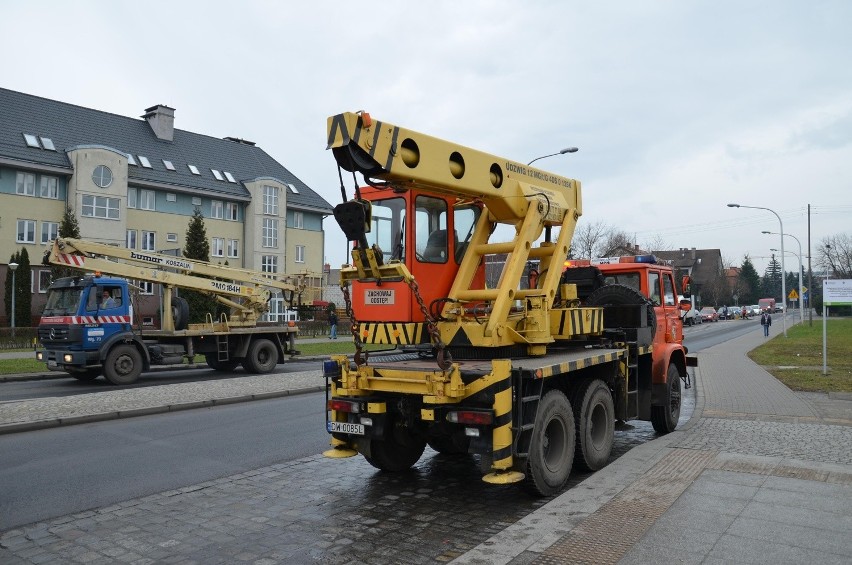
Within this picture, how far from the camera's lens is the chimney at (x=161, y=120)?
48.6m

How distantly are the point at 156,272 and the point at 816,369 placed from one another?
18815 mm

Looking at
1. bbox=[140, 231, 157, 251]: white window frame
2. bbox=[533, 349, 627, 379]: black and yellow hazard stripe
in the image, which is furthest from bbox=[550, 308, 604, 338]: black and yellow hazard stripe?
bbox=[140, 231, 157, 251]: white window frame

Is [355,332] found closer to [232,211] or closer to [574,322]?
[574,322]

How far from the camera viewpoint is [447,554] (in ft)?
17.1

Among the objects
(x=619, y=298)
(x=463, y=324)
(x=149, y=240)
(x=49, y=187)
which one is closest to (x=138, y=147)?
(x=149, y=240)

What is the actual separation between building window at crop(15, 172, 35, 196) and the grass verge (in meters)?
38.6

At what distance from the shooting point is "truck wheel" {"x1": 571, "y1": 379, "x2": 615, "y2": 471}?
738 centimetres

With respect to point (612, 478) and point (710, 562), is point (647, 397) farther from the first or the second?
point (710, 562)

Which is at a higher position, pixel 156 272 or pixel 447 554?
pixel 156 272

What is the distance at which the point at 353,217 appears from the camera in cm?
626

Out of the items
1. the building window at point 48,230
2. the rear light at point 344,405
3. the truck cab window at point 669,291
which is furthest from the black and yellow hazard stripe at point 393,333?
the building window at point 48,230

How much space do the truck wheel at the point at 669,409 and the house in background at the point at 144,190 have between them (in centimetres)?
2297

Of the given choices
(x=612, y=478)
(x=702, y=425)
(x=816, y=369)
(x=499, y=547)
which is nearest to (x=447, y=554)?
(x=499, y=547)

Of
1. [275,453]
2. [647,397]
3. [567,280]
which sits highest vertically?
[567,280]
